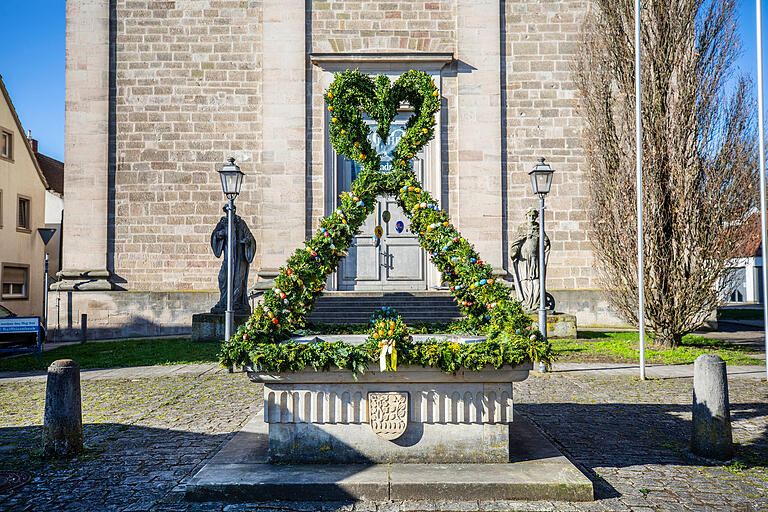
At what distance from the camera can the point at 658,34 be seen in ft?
39.5

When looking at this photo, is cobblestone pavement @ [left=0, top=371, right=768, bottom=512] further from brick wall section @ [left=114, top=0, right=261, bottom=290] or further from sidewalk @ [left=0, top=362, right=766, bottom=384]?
brick wall section @ [left=114, top=0, right=261, bottom=290]

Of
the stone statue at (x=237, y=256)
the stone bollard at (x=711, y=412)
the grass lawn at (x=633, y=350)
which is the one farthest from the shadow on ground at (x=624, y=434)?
the stone statue at (x=237, y=256)

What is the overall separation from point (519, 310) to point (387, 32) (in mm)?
12397

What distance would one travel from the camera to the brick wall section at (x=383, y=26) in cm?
1562

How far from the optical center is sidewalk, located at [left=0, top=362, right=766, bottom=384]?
923 centimetres

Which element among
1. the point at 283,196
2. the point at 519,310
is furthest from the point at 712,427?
the point at 283,196

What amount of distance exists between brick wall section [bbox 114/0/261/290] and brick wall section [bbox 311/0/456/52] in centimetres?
177

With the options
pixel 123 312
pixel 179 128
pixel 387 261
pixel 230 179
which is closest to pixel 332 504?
pixel 230 179

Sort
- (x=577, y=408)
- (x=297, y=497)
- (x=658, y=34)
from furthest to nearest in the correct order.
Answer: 1. (x=658, y=34)
2. (x=577, y=408)
3. (x=297, y=497)

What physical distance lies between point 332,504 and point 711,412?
132 inches

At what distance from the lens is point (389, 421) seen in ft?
14.8

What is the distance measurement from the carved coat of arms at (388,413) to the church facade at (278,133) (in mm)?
10990

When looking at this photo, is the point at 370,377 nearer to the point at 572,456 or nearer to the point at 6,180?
the point at 572,456

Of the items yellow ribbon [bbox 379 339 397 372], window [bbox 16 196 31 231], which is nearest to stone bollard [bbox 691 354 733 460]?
yellow ribbon [bbox 379 339 397 372]
